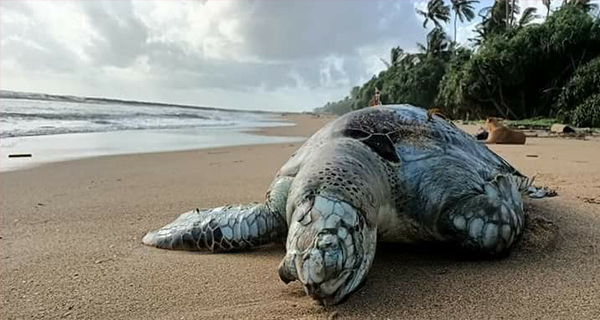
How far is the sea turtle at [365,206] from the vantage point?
179 cm

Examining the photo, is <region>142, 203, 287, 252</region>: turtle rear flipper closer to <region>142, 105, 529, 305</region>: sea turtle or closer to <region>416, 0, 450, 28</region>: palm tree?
<region>142, 105, 529, 305</region>: sea turtle

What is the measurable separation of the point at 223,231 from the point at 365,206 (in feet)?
3.97

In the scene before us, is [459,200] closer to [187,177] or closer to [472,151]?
[472,151]

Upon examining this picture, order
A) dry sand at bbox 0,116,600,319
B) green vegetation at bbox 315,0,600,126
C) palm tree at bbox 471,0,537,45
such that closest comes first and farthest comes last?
dry sand at bbox 0,116,600,319
green vegetation at bbox 315,0,600,126
palm tree at bbox 471,0,537,45

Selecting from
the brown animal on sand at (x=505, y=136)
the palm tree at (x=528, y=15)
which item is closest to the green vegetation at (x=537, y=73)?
the palm tree at (x=528, y=15)

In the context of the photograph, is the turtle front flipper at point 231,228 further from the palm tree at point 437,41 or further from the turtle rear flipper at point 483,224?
the palm tree at point 437,41

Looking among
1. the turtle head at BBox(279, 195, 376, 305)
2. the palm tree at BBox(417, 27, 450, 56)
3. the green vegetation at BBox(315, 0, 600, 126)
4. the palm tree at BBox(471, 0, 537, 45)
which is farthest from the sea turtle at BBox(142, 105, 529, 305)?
the palm tree at BBox(417, 27, 450, 56)

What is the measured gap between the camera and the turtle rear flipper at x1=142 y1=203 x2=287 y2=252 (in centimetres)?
283

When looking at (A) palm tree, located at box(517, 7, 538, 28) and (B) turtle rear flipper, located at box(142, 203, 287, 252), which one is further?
(A) palm tree, located at box(517, 7, 538, 28)

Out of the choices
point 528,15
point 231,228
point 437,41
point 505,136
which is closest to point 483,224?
point 231,228

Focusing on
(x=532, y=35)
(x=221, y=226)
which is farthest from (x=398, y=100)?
(x=221, y=226)

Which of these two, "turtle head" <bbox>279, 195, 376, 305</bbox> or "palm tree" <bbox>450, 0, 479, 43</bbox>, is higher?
"palm tree" <bbox>450, 0, 479, 43</bbox>

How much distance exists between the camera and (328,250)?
5.55ft

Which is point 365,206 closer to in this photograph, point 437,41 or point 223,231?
point 223,231
